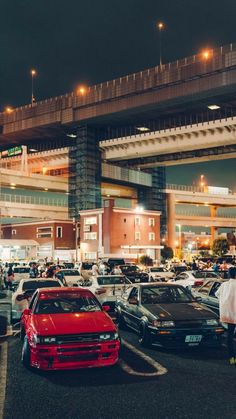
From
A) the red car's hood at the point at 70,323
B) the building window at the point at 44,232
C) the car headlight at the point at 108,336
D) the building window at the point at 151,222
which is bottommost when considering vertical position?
the car headlight at the point at 108,336

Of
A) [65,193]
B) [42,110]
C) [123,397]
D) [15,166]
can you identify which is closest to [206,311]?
[123,397]

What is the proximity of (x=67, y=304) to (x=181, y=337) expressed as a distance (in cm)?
250

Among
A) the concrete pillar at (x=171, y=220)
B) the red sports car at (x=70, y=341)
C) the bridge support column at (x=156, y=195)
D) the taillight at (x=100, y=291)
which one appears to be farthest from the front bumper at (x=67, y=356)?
the bridge support column at (x=156, y=195)

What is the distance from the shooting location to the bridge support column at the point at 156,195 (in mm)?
89938

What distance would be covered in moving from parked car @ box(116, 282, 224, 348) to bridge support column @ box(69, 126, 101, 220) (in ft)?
197

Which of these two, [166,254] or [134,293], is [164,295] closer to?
[134,293]

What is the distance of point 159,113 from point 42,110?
69.1 ft

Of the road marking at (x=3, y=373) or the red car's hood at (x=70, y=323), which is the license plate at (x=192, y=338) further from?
the road marking at (x=3, y=373)

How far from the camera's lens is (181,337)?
33.2ft

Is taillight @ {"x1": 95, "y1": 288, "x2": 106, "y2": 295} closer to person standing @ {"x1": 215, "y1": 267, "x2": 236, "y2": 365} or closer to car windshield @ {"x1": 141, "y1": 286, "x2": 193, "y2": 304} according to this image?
car windshield @ {"x1": 141, "y1": 286, "x2": 193, "y2": 304}

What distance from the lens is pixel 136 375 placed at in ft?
27.5

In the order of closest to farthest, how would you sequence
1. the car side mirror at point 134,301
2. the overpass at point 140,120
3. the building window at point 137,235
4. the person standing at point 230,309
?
the person standing at point 230,309
the car side mirror at point 134,301
the overpass at point 140,120
the building window at point 137,235

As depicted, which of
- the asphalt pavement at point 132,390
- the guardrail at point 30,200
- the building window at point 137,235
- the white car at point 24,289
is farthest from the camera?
the guardrail at point 30,200

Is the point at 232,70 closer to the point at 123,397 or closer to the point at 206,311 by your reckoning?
the point at 206,311
